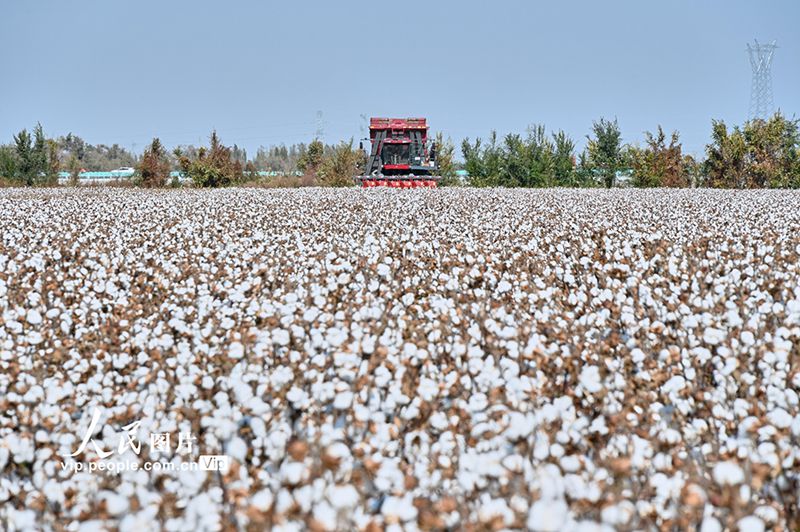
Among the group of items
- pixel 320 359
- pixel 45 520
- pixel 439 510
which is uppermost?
pixel 320 359

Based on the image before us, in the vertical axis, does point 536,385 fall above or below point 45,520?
above

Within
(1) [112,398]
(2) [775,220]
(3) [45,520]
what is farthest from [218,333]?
(2) [775,220]

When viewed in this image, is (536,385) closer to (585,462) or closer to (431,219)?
(585,462)

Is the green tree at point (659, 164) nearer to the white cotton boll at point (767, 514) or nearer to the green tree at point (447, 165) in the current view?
the green tree at point (447, 165)

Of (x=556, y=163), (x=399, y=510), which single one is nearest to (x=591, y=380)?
(x=399, y=510)

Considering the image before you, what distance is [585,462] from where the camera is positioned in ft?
9.72

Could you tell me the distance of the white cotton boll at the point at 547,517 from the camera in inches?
87.5

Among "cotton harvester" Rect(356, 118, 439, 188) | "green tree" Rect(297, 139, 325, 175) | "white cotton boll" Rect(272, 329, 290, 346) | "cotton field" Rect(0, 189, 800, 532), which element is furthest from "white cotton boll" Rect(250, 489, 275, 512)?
"green tree" Rect(297, 139, 325, 175)

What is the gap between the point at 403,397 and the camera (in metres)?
3.57

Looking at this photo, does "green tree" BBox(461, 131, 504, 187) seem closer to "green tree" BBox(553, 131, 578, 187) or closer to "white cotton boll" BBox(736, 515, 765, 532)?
"green tree" BBox(553, 131, 578, 187)

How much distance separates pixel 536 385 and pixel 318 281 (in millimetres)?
3173

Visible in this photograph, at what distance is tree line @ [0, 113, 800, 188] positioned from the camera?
119 ft
